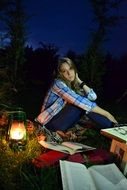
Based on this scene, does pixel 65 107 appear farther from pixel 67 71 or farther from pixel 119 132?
pixel 119 132

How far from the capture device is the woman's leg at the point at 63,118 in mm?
4883

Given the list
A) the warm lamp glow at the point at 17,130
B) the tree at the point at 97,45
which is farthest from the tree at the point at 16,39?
the warm lamp glow at the point at 17,130

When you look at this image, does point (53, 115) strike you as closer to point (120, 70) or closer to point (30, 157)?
point (30, 157)

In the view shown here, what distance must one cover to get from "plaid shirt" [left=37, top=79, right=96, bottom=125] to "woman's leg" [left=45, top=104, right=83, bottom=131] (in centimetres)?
5

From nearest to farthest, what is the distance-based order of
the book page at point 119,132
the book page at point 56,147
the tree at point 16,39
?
the book page at point 119,132, the book page at point 56,147, the tree at point 16,39

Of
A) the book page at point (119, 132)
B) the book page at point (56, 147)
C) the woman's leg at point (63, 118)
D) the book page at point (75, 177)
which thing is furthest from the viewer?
the woman's leg at point (63, 118)

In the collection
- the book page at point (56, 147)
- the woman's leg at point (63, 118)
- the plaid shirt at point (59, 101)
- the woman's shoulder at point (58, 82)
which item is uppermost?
the woman's shoulder at point (58, 82)

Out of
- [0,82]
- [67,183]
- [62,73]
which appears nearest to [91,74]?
[0,82]

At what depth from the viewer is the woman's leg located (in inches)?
192

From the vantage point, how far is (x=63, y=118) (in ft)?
16.0

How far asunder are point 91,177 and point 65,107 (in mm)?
1625

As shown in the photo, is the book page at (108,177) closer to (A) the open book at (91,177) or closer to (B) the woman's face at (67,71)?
(A) the open book at (91,177)

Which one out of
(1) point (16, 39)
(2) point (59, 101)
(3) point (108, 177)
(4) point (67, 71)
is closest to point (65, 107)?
(2) point (59, 101)

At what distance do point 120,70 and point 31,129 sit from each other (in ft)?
25.0
